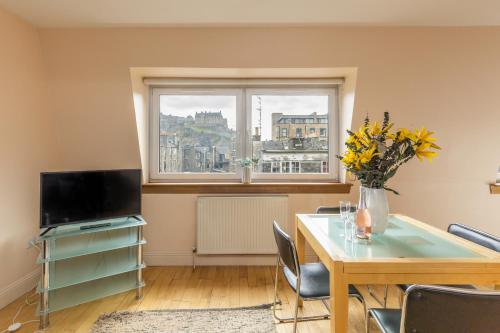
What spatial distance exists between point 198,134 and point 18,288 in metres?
2.14

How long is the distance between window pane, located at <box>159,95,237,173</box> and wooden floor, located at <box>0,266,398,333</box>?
112cm

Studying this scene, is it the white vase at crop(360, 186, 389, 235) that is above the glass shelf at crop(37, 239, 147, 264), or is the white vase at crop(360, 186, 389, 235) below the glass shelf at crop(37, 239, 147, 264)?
above

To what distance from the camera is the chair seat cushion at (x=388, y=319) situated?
4.07 ft

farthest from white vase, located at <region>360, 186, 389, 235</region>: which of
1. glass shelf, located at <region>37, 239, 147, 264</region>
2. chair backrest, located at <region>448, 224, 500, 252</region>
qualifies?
glass shelf, located at <region>37, 239, 147, 264</region>

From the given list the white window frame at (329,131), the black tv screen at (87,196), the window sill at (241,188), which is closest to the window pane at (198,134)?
the white window frame at (329,131)

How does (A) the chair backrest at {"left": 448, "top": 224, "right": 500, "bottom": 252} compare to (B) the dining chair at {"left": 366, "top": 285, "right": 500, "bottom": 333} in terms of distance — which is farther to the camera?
(A) the chair backrest at {"left": 448, "top": 224, "right": 500, "bottom": 252}

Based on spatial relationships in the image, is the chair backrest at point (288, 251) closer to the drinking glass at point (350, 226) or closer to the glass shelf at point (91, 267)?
the drinking glass at point (350, 226)

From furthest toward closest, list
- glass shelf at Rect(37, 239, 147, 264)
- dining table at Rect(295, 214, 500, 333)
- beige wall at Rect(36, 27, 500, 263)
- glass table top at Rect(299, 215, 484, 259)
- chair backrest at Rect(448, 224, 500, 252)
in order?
1. beige wall at Rect(36, 27, 500, 263)
2. glass shelf at Rect(37, 239, 147, 264)
3. chair backrest at Rect(448, 224, 500, 252)
4. glass table top at Rect(299, 215, 484, 259)
5. dining table at Rect(295, 214, 500, 333)

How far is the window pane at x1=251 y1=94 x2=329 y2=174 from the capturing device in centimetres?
314

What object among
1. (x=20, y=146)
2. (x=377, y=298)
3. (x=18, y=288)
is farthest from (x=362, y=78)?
(x=18, y=288)

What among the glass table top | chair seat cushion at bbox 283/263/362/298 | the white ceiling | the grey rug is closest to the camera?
the glass table top

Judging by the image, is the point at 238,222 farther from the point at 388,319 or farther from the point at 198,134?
the point at 388,319

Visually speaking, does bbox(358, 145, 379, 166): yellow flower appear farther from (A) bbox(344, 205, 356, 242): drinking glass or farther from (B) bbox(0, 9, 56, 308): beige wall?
(B) bbox(0, 9, 56, 308): beige wall

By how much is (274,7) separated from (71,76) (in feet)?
6.44
